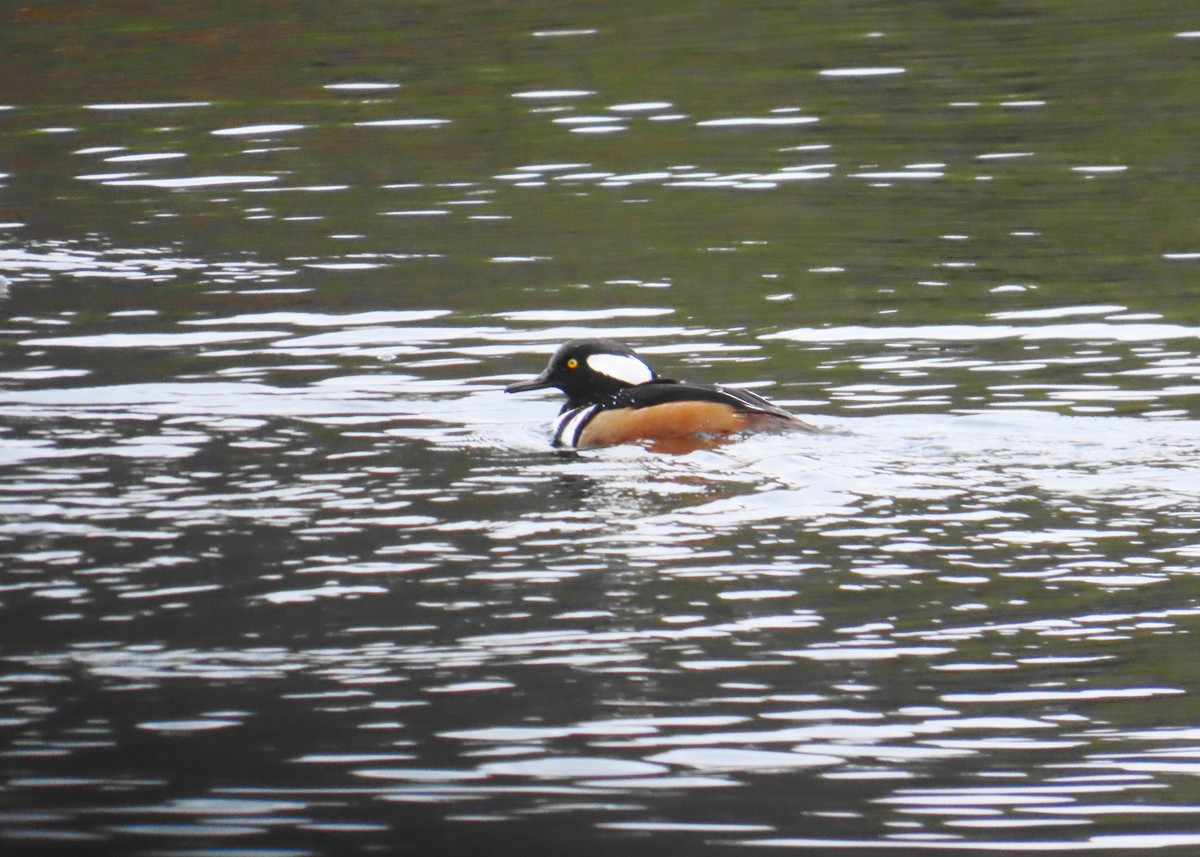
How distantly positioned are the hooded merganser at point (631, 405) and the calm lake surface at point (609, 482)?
215mm

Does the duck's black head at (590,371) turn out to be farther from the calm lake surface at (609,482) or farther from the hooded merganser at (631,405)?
the calm lake surface at (609,482)

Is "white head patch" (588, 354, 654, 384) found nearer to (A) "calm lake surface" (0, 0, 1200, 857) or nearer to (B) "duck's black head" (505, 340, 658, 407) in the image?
(B) "duck's black head" (505, 340, 658, 407)

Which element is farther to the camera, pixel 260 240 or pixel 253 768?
pixel 260 240

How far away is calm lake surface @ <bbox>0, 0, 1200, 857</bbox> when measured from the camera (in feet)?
21.7

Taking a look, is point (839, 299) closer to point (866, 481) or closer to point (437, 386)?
point (437, 386)

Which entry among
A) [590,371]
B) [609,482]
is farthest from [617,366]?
[609,482]

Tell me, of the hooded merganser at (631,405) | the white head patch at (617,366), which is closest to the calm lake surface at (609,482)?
the hooded merganser at (631,405)

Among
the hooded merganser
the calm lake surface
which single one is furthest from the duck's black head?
the calm lake surface

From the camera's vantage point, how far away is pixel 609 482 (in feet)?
33.2

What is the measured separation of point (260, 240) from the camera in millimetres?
16766

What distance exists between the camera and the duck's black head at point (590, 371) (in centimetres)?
1173

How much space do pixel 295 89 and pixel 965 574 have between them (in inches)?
653

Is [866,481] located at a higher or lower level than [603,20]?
lower

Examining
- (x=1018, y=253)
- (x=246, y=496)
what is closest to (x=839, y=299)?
(x=1018, y=253)
